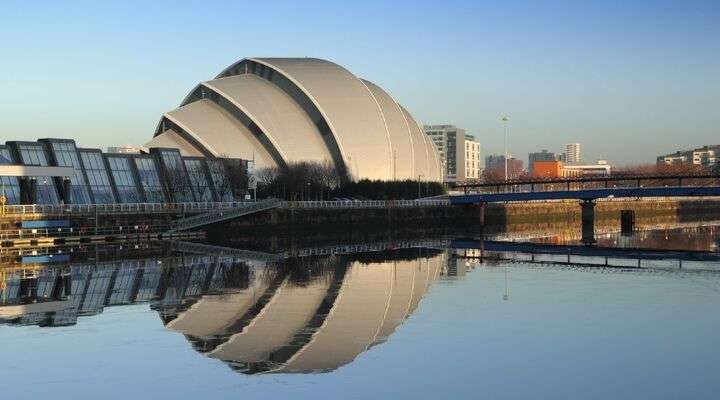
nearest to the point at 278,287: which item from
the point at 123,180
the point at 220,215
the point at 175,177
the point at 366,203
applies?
the point at 220,215

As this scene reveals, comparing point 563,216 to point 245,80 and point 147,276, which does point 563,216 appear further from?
point 147,276

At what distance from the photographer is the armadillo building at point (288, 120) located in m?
83.1

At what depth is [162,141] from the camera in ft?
271

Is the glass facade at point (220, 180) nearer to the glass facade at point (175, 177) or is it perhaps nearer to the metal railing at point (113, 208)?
the glass facade at point (175, 177)

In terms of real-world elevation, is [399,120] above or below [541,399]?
above

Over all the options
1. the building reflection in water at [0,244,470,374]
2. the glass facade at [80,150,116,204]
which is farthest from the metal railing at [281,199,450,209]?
the building reflection in water at [0,244,470,374]

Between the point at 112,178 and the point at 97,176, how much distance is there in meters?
1.35

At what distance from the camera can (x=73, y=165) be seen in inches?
2603

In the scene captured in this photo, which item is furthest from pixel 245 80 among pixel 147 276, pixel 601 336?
pixel 601 336

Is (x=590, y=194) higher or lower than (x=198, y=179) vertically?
lower

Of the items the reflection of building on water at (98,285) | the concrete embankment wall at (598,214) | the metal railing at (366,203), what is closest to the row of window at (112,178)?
the metal railing at (366,203)

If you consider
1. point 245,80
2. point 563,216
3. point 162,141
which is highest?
point 245,80

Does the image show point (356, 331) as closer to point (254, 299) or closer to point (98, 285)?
point (254, 299)

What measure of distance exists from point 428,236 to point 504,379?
52.4 metres
